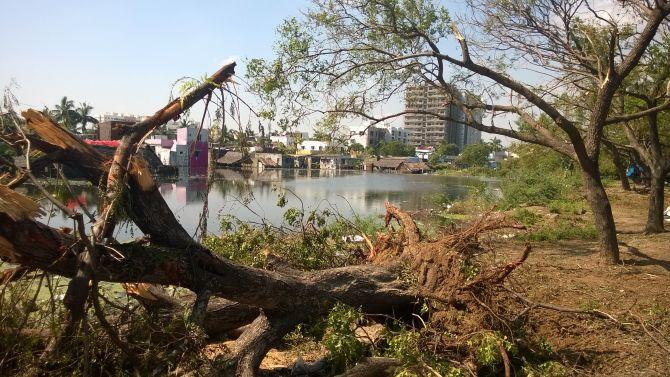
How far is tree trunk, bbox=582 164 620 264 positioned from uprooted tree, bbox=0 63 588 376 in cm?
272

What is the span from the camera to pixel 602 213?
733 cm

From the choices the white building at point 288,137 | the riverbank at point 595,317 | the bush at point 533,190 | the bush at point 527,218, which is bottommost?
the riverbank at point 595,317

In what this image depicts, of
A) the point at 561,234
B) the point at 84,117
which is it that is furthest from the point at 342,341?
the point at 84,117

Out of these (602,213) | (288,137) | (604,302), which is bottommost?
(604,302)

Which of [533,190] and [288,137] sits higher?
[288,137]

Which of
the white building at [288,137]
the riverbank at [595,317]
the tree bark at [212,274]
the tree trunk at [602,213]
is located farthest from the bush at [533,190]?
the tree bark at [212,274]

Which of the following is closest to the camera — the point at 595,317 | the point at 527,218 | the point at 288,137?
the point at 595,317

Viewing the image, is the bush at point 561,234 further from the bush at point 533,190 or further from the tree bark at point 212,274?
the bush at point 533,190

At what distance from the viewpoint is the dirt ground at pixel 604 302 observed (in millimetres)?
4266

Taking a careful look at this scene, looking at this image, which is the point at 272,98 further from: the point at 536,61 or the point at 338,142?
the point at 536,61

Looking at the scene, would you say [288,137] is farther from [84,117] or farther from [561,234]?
[84,117]

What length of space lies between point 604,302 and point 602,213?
221 centimetres

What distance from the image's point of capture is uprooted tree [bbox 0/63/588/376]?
2.99 metres

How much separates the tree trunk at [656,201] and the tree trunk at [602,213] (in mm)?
3712
